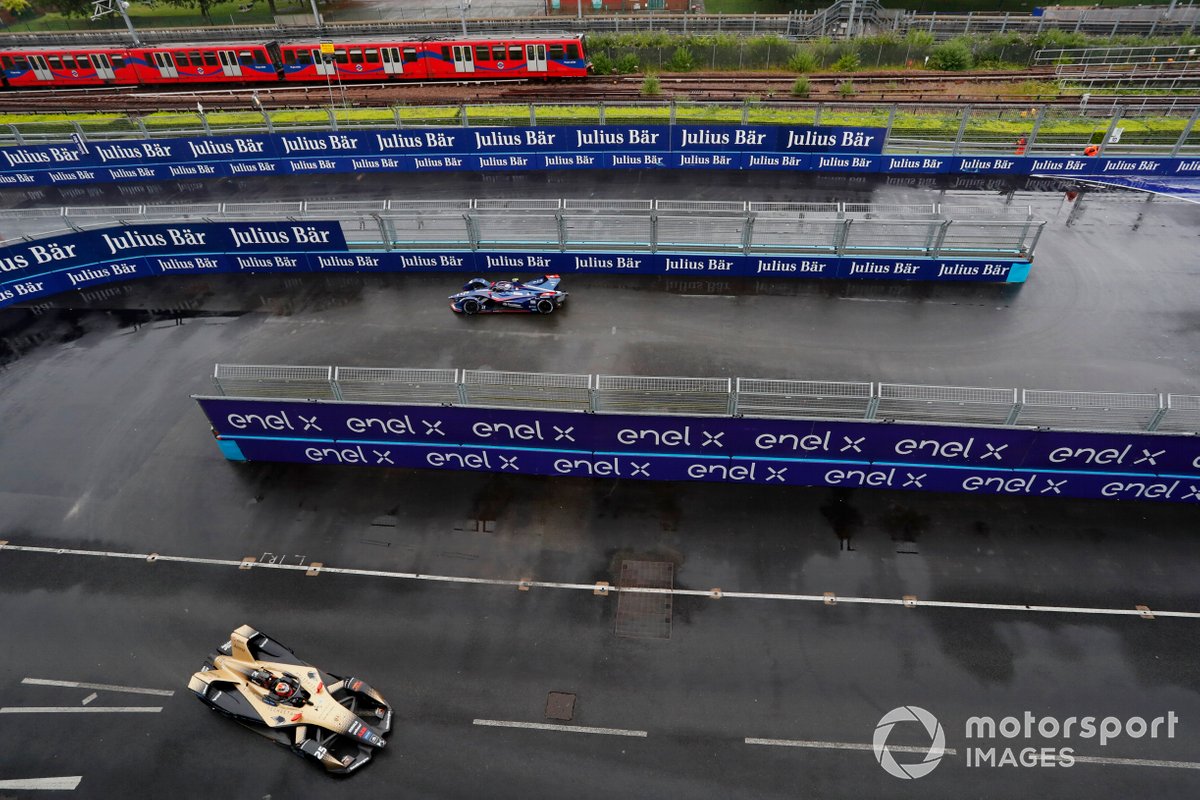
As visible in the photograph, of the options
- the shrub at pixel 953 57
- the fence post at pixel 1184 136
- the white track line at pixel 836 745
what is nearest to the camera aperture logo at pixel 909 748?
the white track line at pixel 836 745

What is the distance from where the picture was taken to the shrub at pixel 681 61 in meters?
45.9

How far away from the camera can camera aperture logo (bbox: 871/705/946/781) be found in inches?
420

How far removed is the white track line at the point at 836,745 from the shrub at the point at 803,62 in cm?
4468

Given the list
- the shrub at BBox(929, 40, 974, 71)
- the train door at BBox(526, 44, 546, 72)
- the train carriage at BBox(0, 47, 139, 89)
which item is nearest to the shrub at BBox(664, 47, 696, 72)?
the train door at BBox(526, 44, 546, 72)

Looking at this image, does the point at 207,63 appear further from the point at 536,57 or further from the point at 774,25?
the point at 774,25

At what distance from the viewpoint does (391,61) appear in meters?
43.4

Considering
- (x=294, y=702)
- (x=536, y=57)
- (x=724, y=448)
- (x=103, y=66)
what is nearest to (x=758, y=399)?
(x=724, y=448)

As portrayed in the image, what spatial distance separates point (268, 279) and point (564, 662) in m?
19.3

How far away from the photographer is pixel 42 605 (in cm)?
1378

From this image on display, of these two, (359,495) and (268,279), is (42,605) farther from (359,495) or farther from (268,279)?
(268,279)

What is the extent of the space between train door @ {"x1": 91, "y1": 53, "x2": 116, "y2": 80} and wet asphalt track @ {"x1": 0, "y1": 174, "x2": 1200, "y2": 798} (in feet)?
121

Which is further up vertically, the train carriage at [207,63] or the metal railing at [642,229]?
the train carriage at [207,63]

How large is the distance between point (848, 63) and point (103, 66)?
2117 inches

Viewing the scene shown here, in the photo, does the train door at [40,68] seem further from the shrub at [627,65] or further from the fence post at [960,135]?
the fence post at [960,135]
